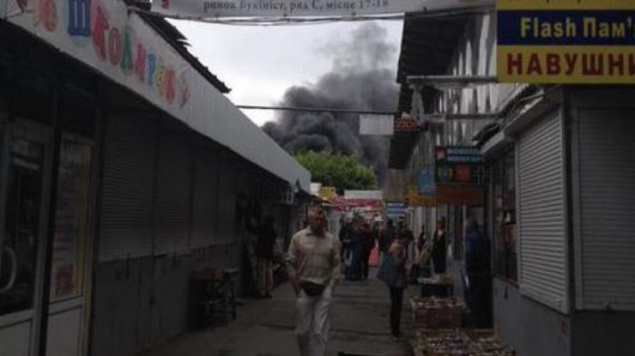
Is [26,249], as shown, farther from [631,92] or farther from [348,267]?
[348,267]

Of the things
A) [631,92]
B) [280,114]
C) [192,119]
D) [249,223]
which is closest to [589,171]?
[631,92]

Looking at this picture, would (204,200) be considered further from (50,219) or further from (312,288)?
(50,219)

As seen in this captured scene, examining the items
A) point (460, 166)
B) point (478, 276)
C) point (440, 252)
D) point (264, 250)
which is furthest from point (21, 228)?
point (440, 252)

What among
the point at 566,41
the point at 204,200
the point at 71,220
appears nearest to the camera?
the point at 566,41

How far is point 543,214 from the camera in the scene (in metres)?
9.22

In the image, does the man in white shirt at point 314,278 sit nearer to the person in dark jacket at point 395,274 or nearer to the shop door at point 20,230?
the shop door at point 20,230

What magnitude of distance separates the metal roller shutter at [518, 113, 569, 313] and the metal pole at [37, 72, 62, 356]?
4.73m

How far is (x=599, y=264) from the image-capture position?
791cm

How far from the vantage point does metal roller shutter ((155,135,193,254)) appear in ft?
39.5

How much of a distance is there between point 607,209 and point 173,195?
6.85m

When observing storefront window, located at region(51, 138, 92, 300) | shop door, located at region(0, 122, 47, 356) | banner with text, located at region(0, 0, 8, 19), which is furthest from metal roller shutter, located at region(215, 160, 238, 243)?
banner with text, located at region(0, 0, 8, 19)

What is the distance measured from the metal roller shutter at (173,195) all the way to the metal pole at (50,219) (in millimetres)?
3791

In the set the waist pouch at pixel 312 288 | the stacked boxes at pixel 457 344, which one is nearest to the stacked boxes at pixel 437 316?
the stacked boxes at pixel 457 344

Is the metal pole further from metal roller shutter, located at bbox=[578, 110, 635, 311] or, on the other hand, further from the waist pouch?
metal roller shutter, located at bbox=[578, 110, 635, 311]
